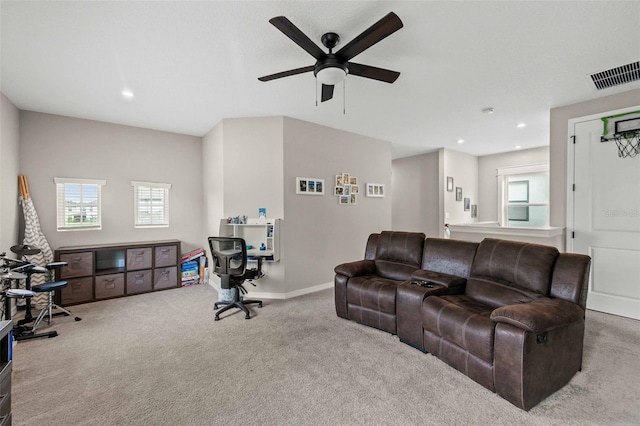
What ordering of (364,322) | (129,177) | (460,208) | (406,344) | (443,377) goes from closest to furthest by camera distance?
(443,377) → (406,344) → (364,322) → (129,177) → (460,208)

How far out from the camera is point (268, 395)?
6.37 feet

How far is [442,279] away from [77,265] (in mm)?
4742

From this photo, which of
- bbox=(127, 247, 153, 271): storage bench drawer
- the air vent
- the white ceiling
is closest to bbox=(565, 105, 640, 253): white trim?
the white ceiling

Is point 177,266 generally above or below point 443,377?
above

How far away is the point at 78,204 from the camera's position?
416cm

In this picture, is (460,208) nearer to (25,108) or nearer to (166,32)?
(166,32)

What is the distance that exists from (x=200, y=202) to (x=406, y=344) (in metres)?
4.29

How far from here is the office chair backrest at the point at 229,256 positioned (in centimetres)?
331

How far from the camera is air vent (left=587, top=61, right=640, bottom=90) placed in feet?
8.86

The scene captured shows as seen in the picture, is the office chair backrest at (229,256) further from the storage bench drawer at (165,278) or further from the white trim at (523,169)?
the white trim at (523,169)

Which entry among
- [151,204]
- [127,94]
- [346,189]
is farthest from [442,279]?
[151,204]

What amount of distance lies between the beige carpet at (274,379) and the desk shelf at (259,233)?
1009 mm

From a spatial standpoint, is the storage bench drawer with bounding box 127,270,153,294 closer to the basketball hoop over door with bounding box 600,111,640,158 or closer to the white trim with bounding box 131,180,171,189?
the white trim with bounding box 131,180,171,189

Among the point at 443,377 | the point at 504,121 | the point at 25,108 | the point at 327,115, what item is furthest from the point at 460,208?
the point at 25,108
